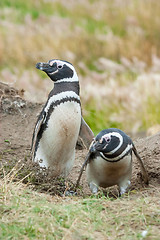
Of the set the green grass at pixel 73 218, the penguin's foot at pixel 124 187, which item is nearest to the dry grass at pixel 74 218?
the green grass at pixel 73 218

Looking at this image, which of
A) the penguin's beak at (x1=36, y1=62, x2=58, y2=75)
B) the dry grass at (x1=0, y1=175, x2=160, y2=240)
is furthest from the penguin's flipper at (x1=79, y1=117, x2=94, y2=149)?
the dry grass at (x1=0, y1=175, x2=160, y2=240)

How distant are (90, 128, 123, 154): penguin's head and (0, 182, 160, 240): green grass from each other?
65 centimetres

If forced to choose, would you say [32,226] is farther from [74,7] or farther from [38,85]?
[74,7]

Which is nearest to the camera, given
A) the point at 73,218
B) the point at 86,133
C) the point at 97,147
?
the point at 73,218

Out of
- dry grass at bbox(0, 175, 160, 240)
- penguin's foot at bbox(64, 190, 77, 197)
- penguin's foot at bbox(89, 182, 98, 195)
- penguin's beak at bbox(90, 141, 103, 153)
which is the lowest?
dry grass at bbox(0, 175, 160, 240)

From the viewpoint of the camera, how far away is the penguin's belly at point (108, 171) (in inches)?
165

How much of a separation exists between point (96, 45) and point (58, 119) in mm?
8977

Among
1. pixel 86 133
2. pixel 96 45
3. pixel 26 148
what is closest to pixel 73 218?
pixel 86 133

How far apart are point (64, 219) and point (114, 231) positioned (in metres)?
0.32

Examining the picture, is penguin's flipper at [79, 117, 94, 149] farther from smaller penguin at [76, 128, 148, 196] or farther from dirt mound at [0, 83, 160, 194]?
smaller penguin at [76, 128, 148, 196]

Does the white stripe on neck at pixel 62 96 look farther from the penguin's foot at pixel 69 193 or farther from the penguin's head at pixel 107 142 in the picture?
the penguin's foot at pixel 69 193

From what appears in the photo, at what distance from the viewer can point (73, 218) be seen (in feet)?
10.1

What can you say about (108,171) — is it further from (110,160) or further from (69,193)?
(69,193)

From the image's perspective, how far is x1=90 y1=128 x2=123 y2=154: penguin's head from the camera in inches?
160
